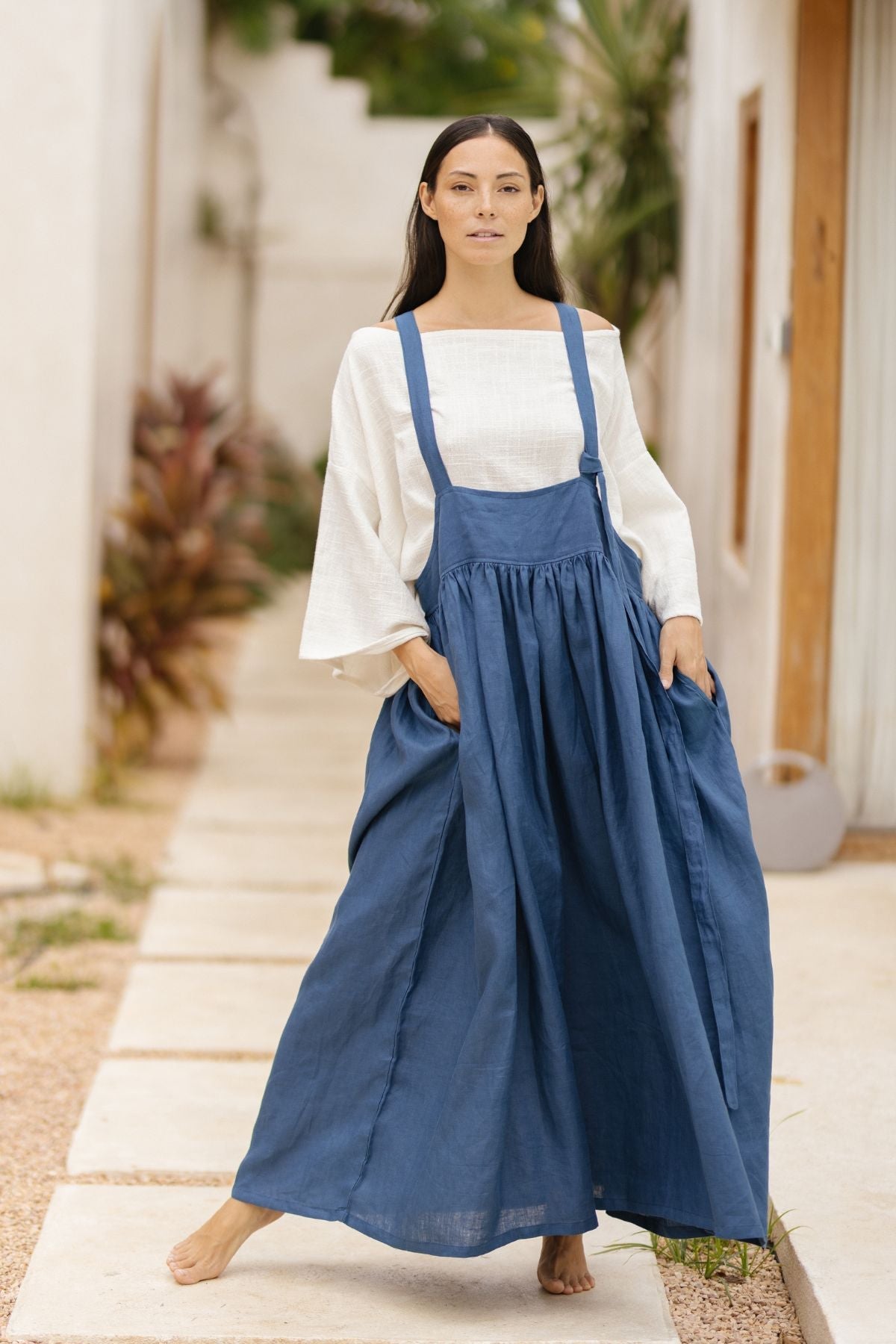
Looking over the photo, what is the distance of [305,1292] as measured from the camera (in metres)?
2.19

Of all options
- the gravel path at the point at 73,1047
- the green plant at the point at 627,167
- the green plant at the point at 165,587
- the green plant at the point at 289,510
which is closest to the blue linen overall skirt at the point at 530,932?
the gravel path at the point at 73,1047

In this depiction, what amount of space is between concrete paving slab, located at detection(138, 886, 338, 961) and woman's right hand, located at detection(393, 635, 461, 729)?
5.77 feet

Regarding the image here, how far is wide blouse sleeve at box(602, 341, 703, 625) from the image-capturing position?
2.16 meters

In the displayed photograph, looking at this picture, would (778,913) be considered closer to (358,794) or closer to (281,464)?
(358,794)

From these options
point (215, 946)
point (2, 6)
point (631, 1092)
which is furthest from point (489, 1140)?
point (2, 6)

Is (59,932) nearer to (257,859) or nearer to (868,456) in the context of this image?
(257,859)

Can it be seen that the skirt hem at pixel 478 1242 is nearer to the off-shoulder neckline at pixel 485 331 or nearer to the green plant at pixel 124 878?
the off-shoulder neckline at pixel 485 331

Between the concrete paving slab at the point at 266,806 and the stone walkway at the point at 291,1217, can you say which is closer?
the stone walkway at the point at 291,1217

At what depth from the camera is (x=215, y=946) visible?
12.6 feet

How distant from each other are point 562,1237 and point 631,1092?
0.26m

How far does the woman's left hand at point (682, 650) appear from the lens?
210cm

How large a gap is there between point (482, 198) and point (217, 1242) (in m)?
1.34

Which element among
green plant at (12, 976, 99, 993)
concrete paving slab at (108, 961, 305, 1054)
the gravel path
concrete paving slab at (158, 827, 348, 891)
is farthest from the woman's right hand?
concrete paving slab at (158, 827, 348, 891)

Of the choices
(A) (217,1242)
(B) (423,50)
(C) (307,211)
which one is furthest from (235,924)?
(B) (423,50)
